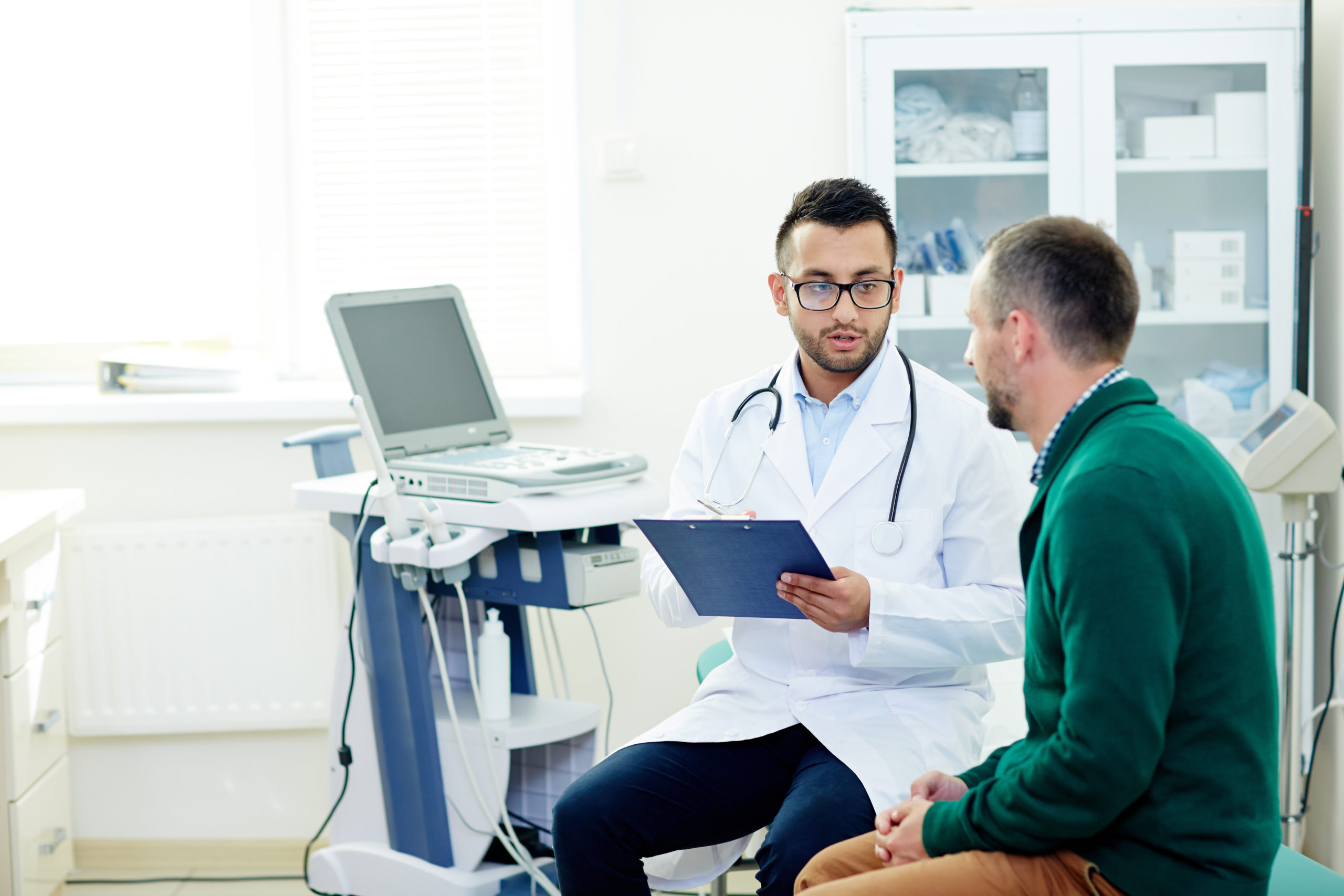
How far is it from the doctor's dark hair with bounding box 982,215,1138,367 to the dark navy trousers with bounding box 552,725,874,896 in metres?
0.65

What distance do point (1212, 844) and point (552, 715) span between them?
3.84ft

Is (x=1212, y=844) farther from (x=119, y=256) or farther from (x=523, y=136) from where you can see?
(x=119, y=256)

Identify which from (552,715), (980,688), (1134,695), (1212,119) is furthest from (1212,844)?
(1212,119)

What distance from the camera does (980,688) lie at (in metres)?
1.66

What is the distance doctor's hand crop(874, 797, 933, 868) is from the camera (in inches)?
46.4

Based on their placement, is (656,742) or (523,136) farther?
(523,136)

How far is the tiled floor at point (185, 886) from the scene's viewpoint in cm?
245

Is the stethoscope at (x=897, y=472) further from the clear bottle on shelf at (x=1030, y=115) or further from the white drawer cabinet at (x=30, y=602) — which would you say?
the white drawer cabinet at (x=30, y=602)

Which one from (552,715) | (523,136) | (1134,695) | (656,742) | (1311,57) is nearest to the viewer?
(1134,695)

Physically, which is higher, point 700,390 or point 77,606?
point 700,390

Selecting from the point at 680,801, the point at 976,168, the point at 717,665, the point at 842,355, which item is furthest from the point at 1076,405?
the point at 976,168

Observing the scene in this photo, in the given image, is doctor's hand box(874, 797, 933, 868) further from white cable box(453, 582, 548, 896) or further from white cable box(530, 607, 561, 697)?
white cable box(530, 607, 561, 697)

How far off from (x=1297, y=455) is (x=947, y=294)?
0.76m

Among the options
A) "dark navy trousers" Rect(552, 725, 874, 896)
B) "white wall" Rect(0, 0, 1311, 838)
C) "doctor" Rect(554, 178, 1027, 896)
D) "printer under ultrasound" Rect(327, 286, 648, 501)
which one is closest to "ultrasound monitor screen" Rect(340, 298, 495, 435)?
"printer under ultrasound" Rect(327, 286, 648, 501)
